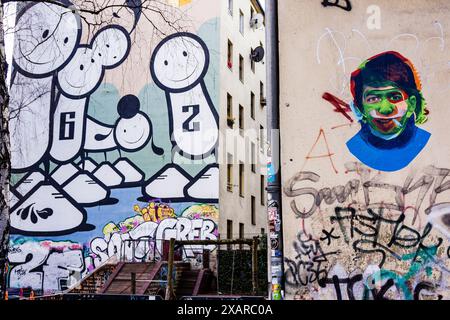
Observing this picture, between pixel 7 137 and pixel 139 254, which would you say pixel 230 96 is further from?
pixel 7 137

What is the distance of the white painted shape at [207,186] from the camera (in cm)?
2200

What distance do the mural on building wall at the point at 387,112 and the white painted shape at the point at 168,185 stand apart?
15050 mm

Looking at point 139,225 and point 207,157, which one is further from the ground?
point 207,157

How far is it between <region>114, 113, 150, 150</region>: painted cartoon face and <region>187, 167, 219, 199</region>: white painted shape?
9.63 ft

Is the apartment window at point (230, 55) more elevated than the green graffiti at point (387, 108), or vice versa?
the apartment window at point (230, 55)

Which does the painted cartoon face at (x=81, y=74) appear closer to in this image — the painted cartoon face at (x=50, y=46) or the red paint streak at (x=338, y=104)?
the painted cartoon face at (x=50, y=46)

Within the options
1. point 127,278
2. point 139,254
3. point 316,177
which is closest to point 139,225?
point 139,254

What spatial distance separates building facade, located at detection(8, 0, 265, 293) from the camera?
72.8 feet

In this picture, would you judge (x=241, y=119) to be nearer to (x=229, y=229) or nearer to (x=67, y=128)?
(x=229, y=229)

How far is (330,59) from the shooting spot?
307 inches

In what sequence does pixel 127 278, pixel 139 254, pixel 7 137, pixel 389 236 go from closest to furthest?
pixel 7 137 → pixel 389 236 → pixel 127 278 → pixel 139 254

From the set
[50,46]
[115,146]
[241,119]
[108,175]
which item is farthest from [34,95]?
[241,119]

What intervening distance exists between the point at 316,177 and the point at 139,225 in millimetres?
15628

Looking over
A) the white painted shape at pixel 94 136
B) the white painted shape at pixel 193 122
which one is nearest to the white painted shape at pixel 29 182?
the white painted shape at pixel 94 136
